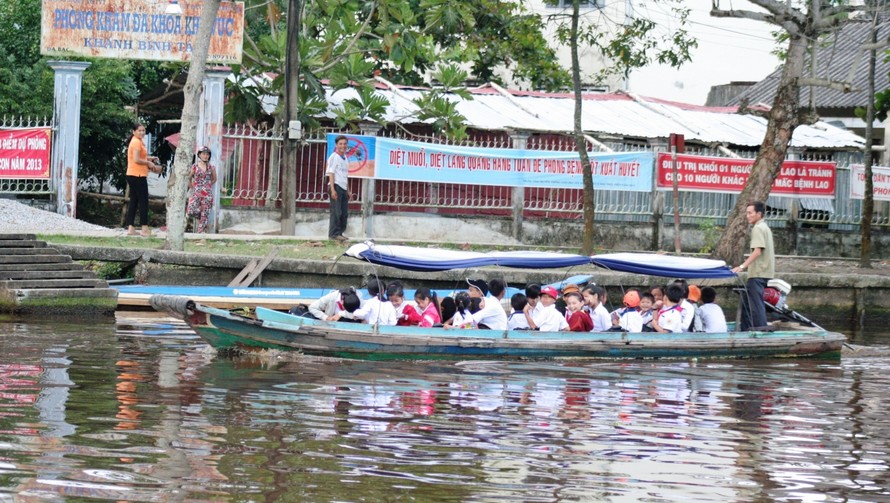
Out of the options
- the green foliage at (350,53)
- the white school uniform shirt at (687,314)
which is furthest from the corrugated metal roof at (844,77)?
the white school uniform shirt at (687,314)

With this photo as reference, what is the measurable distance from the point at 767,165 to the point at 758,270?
493 centimetres

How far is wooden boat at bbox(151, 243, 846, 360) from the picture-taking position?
1366cm

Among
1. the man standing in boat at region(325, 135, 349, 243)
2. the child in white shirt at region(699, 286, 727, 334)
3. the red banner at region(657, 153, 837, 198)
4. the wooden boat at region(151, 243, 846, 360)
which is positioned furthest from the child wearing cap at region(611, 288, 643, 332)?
the red banner at region(657, 153, 837, 198)

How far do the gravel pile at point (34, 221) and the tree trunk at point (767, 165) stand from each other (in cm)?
991

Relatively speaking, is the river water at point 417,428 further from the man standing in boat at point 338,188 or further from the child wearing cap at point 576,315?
the man standing in boat at point 338,188

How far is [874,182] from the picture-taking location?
24.8 m

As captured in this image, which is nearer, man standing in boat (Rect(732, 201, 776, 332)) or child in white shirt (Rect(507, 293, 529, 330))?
child in white shirt (Rect(507, 293, 529, 330))

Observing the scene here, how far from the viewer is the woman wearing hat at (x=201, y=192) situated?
68.8 feet

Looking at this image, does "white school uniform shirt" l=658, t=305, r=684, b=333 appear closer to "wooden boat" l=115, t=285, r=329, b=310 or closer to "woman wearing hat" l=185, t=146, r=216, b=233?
"wooden boat" l=115, t=285, r=329, b=310

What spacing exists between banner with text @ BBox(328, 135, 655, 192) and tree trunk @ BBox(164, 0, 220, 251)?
393cm

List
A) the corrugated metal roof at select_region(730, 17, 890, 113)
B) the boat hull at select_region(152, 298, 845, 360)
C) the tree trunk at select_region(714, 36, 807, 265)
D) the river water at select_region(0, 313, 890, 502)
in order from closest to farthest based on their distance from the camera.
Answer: the river water at select_region(0, 313, 890, 502) < the boat hull at select_region(152, 298, 845, 360) < the tree trunk at select_region(714, 36, 807, 265) < the corrugated metal roof at select_region(730, 17, 890, 113)

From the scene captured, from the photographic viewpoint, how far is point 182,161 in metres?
18.1

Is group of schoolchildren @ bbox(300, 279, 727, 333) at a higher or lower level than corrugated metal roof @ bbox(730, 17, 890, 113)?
lower

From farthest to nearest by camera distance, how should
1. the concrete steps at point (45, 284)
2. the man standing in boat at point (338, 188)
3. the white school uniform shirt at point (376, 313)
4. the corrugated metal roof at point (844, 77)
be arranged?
the corrugated metal roof at point (844, 77)
the man standing in boat at point (338, 188)
the concrete steps at point (45, 284)
the white school uniform shirt at point (376, 313)
